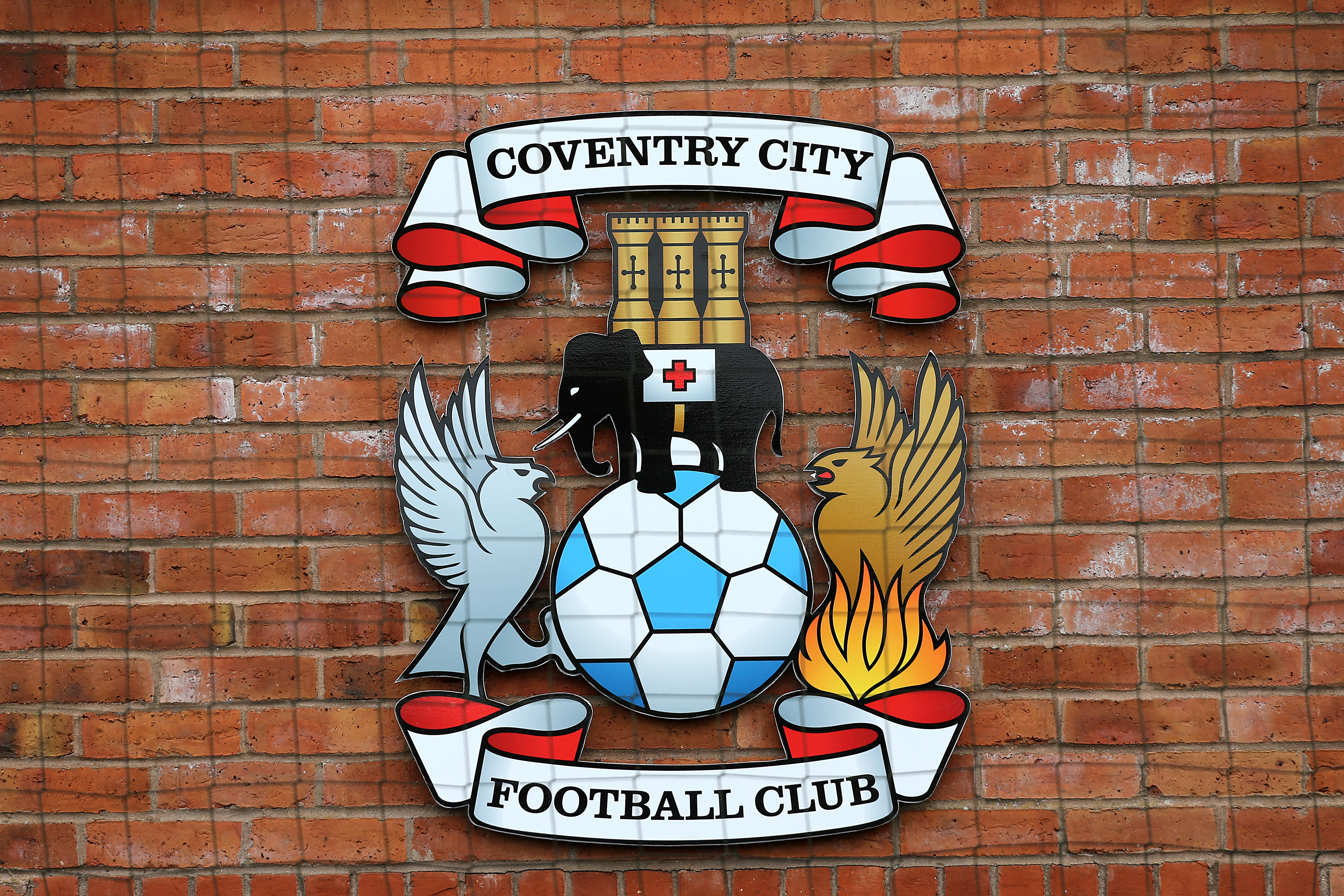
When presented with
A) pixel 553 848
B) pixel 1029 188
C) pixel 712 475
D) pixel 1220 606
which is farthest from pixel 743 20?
pixel 553 848

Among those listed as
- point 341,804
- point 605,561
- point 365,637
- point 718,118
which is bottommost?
point 341,804

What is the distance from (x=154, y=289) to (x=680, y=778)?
4.42 feet

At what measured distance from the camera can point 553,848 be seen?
1.57 metres

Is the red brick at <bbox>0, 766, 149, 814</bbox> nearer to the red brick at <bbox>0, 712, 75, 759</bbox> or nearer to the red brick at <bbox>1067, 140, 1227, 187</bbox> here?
the red brick at <bbox>0, 712, 75, 759</bbox>

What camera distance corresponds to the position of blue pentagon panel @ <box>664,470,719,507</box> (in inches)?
61.5

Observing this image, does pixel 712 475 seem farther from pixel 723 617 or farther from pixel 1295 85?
pixel 1295 85

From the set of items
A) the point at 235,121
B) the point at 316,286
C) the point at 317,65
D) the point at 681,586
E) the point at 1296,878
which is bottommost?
the point at 1296,878

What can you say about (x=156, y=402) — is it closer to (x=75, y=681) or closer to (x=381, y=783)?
(x=75, y=681)

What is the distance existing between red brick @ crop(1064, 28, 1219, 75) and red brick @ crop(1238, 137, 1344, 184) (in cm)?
18

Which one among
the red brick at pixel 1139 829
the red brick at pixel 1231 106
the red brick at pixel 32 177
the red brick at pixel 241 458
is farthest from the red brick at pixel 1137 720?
the red brick at pixel 32 177

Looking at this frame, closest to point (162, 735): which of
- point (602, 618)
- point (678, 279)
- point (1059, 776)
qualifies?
point (602, 618)

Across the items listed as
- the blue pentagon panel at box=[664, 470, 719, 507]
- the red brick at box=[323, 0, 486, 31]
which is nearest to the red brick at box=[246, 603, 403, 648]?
the blue pentagon panel at box=[664, 470, 719, 507]

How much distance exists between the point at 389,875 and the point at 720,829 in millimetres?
621

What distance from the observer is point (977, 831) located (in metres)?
1.58
